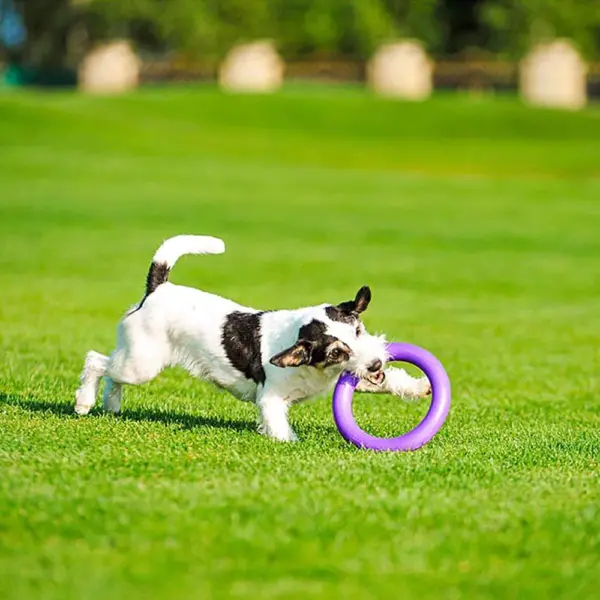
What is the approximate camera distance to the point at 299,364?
7.86 m

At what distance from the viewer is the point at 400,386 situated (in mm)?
8422

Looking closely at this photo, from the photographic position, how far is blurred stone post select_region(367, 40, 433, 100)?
70250mm

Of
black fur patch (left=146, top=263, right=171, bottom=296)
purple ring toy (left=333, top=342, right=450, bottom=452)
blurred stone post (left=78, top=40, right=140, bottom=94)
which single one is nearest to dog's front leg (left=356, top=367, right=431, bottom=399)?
purple ring toy (left=333, top=342, right=450, bottom=452)

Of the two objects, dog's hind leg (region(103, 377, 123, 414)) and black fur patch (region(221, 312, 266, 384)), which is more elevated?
black fur patch (region(221, 312, 266, 384))

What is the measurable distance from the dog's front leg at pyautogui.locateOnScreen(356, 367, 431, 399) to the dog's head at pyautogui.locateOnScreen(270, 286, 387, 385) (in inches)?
12.6

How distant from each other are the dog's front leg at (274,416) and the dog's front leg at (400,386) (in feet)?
1.52

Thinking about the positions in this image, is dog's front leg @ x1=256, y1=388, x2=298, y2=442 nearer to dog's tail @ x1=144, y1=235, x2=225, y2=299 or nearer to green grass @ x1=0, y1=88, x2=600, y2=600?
green grass @ x1=0, y1=88, x2=600, y2=600

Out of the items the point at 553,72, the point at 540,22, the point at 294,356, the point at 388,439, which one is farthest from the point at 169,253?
the point at 553,72

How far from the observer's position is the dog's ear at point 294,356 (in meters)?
7.81

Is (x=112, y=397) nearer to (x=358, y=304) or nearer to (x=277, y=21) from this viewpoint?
(x=358, y=304)

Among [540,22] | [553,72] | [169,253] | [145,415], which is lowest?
[145,415]

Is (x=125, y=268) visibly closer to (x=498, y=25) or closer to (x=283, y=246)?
(x=283, y=246)

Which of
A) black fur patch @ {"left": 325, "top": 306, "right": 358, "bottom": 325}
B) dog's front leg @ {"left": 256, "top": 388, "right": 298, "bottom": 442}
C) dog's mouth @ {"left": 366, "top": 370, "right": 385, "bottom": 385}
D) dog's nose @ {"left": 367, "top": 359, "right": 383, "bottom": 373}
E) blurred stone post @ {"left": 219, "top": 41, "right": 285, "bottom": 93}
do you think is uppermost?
blurred stone post @ {"left": 219, "top": 41, "right": 285, "bottom": 93}

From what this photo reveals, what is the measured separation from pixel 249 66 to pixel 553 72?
14901mm
